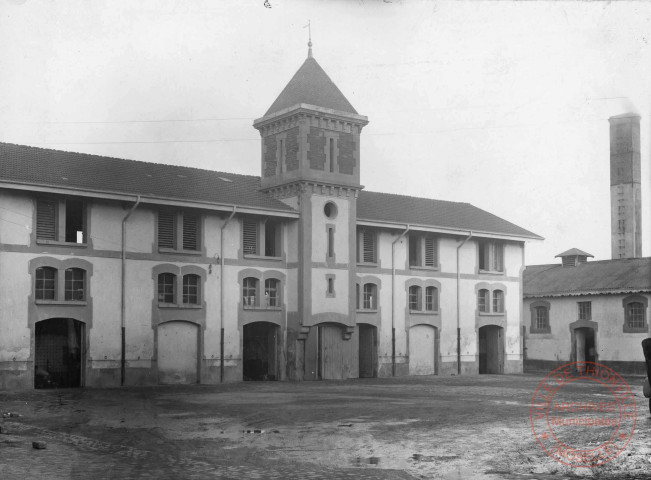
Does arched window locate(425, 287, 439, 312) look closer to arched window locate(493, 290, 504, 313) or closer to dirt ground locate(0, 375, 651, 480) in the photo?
arched window locate(493, 290, 504, 313)

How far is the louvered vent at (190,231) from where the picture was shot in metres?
31.5

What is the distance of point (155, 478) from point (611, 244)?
43.6 m

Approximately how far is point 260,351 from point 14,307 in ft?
35.5

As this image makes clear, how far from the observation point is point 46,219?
28.4m

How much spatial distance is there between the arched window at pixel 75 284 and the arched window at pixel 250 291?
264 inches

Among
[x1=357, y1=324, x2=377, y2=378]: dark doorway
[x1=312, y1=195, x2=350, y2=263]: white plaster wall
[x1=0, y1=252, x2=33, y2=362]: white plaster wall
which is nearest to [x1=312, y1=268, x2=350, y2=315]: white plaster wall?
[x1=312, y1=195, x2=350, y2=263]: white plaster wall

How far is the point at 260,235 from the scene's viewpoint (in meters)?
→ 33.7

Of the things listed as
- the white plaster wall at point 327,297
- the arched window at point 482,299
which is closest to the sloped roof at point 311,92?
the white plaster wall at point 327,297

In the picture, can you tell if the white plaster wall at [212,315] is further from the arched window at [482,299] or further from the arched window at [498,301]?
the arched window at [498,301]

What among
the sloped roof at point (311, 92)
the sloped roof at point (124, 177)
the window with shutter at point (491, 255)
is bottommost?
the window with shutter at point (491, 255)

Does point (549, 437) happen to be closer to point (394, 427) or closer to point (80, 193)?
point (394, 427)

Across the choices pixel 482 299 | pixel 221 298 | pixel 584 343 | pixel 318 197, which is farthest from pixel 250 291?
pixel 584 343

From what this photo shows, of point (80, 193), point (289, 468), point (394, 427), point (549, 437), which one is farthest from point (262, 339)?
point (289, 468)

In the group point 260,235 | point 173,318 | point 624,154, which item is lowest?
point 173,318
